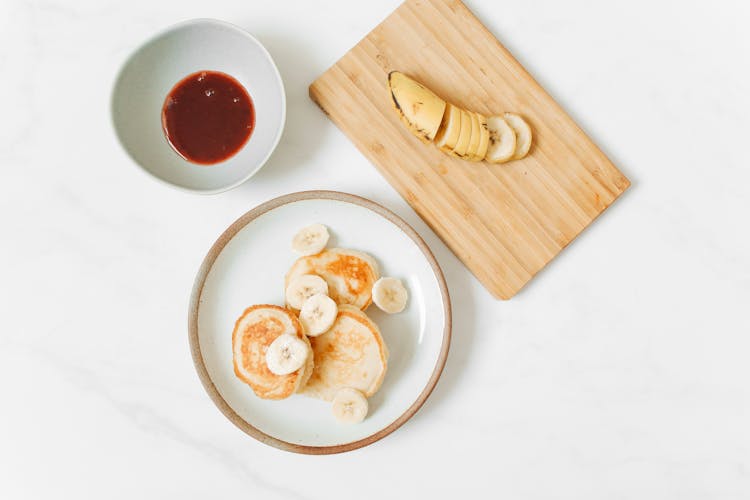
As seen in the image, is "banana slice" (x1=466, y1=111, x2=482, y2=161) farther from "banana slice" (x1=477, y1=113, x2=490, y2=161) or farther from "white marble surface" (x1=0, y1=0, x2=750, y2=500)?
"white marble surface" (x1=0, y1=0, x2=750, y2=500)

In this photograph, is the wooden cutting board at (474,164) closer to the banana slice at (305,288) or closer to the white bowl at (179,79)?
the white bowl at (179,79)

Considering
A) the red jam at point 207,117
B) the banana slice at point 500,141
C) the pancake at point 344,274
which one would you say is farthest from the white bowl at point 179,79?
the banana slice at point 500,141

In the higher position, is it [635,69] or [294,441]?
[635,69]

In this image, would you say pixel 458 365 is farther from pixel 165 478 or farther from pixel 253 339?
pixel 165 478

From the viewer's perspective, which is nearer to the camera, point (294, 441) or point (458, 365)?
point (294, 441)

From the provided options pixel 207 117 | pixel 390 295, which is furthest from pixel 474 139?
pixel 207 117

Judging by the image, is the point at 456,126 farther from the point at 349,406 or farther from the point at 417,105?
the point at 349,406

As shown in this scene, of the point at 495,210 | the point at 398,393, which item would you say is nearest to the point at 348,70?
the point at 495,210
